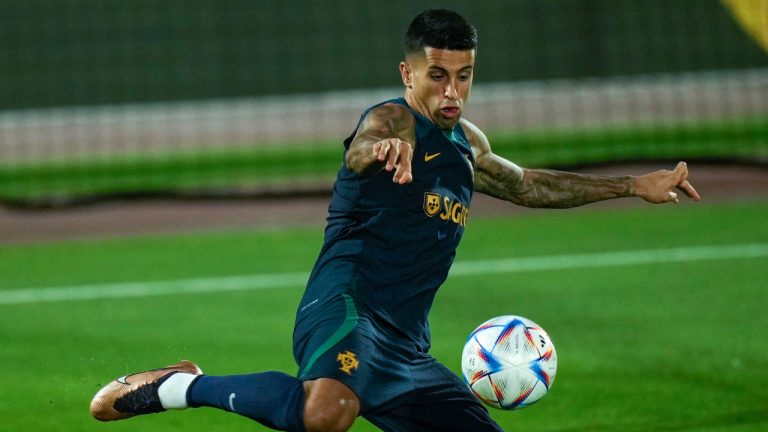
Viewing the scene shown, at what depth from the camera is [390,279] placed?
552 cm

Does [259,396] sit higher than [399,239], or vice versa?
[399,239]

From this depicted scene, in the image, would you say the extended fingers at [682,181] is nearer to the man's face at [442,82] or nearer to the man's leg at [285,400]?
the man's face at [442,82]

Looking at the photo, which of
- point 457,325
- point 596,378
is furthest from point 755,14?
point 596,378

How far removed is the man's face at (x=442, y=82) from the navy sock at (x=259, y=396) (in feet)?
4.18

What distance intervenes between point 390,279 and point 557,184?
3.93ft

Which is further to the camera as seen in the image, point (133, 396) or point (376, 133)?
point (133, 396)

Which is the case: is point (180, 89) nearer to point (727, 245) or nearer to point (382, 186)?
point (727, 245)

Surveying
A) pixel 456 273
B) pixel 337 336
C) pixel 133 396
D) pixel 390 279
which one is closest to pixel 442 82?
pixel 390 279

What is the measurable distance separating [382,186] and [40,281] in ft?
19.3

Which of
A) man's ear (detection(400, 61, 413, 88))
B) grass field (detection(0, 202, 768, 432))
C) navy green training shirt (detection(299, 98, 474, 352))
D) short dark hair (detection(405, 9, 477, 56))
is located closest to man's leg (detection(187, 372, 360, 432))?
navy green training shirt (detection(299, 98, 474, 352))

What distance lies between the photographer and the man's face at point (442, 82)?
5.57m

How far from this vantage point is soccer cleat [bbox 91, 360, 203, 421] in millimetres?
5738

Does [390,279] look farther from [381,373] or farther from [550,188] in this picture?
[550,188]

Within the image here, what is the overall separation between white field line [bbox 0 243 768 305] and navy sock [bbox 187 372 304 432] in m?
4.54
